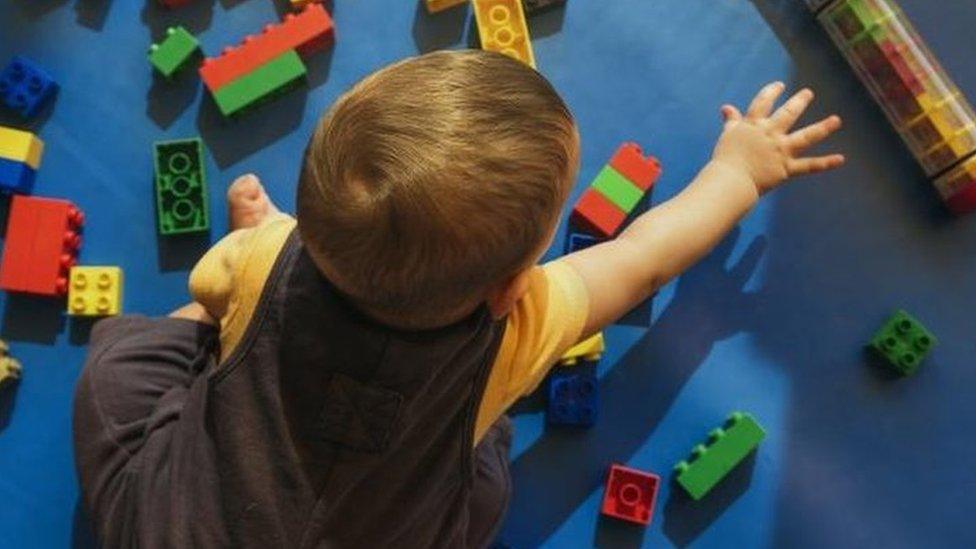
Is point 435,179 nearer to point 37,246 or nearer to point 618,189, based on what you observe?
point 618,189

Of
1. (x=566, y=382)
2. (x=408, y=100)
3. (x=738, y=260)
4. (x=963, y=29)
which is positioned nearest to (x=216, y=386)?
(x=408, y=100)

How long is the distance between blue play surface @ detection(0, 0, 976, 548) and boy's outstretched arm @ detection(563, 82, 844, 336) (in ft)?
0.25

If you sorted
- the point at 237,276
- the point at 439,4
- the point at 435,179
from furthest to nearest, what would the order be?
the point at 439,4 < the point at 237,276 < the point at 435,179

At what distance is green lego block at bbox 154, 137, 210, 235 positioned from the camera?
848mm

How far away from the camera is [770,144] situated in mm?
796

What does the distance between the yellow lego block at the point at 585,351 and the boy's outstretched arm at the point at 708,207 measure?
0.06 meters

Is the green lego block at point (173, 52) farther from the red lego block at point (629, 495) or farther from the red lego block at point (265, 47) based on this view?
the red lego block at point (629, 495)

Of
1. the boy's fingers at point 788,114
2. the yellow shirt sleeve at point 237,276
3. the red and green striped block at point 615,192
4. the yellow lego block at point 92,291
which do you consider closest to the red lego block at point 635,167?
the red and green striped block at point 615,192

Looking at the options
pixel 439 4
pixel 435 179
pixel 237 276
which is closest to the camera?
pixel 435 179

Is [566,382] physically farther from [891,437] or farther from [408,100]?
[408,100]

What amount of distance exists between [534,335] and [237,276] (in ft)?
0.64

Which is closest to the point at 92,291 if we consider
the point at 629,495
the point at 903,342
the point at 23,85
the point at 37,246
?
the point at 37,246

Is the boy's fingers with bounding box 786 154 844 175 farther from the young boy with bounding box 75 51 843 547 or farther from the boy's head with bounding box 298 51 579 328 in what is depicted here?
the boy's head with bounding box 298 51 579 328

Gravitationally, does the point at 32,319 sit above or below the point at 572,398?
above
